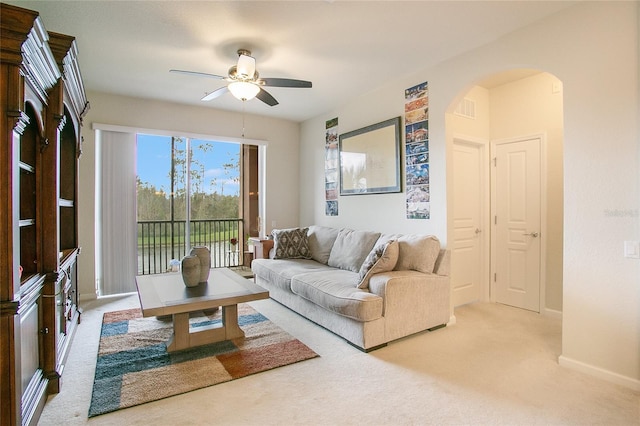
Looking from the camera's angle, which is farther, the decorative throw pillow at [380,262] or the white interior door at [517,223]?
the white interior door at [517,223]

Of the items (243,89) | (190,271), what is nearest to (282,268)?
(190,271)

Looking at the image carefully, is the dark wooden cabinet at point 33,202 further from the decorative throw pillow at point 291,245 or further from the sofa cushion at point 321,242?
the sofa cushion at point 321,242

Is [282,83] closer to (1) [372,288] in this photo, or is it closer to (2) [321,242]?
(1) [372,288]

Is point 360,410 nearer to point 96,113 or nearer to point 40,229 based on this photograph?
point 40,229

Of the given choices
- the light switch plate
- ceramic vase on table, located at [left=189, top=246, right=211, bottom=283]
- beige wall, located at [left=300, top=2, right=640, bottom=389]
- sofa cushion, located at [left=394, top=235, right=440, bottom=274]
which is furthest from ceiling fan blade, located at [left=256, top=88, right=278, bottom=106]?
the light switch plate

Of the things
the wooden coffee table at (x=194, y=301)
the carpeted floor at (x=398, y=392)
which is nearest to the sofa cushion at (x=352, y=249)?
the carpeted floor at (x=398, y=392)

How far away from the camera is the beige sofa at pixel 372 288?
2.87 m

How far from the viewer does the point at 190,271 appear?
3055 mm

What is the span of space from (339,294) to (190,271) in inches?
53.9

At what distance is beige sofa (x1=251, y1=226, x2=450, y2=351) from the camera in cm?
287

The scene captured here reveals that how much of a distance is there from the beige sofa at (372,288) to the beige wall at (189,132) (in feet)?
6.43

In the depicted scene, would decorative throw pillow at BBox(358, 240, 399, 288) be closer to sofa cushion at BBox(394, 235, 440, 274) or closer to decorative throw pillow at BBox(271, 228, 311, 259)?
sofa cushion at BBox(394, 235, 440, 274)

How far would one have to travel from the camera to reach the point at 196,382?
2.32 m

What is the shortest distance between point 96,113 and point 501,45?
478cm
